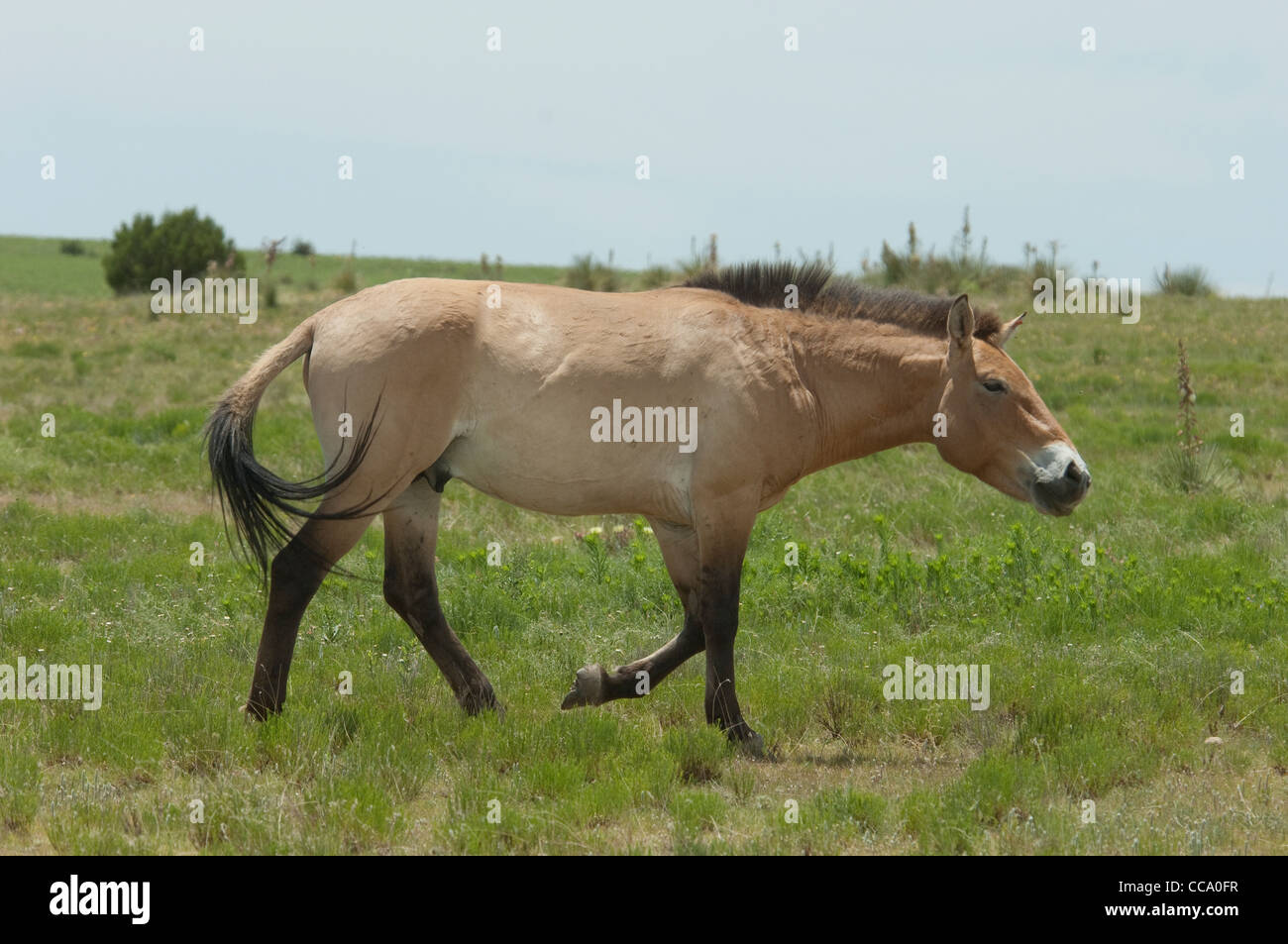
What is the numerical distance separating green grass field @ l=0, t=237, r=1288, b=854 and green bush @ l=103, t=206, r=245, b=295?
94.6 ft

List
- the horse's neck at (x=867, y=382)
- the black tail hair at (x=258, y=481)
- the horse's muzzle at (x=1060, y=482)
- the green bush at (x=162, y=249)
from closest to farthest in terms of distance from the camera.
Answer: the black tail hair at (x=258, y=481) → the horse's muzzle at (x=1060, y=482) → the horse's neck at (x=867, y=382) → the green bush at (x=162, y=249)

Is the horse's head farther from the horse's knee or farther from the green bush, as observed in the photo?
the green bush

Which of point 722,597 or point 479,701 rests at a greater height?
point 722,597

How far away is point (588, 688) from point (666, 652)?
494mm

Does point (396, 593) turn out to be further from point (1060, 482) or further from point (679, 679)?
point (1060, 482)

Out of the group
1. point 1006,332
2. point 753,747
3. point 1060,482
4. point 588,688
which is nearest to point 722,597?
point 753,747

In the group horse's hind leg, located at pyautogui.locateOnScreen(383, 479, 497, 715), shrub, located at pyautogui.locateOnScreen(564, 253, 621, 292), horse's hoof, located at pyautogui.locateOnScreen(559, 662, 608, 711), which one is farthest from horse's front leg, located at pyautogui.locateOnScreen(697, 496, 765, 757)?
shrub, located at pyautogui.locateOnScreen(564, 253, 621, 292)

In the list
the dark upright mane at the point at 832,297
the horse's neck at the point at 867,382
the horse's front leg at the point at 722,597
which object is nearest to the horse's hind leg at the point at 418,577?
the horse's front leg at the point at 722,597

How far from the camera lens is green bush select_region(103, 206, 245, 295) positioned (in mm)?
40875

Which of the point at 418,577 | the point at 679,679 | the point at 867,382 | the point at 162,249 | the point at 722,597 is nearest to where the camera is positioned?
the point at 722,597

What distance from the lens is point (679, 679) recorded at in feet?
24.8

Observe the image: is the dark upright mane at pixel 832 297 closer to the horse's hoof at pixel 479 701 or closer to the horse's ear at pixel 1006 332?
the horse's ear at pixel 1006 332

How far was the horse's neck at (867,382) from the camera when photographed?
682 centimetres

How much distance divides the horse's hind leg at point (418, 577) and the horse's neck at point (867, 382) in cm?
215
